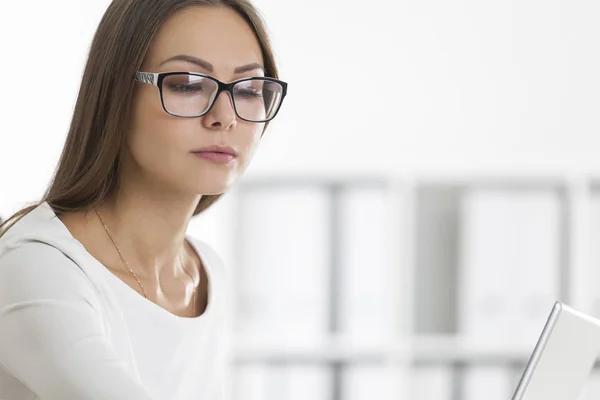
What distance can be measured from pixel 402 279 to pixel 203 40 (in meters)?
1.63

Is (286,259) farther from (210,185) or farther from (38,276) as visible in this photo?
(38,276)

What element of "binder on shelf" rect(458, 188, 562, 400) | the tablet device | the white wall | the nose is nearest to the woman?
the nose

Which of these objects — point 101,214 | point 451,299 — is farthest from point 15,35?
point 451,299

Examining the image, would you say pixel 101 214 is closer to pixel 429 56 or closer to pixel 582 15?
pixel 429 56

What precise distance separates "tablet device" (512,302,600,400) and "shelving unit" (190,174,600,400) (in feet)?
5.66

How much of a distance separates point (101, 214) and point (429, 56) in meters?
2.10

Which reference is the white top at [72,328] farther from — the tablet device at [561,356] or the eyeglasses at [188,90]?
the tablet device at [561,356]

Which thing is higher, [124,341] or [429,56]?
[429,56]

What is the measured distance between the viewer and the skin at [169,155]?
95 cm

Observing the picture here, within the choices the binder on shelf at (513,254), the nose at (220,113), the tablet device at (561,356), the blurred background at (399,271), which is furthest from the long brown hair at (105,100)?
the binder on shelf at (513,254)

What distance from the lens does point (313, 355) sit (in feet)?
8.14

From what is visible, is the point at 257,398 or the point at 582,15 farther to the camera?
the point at 582,15

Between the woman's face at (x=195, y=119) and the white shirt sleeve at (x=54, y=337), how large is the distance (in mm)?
188

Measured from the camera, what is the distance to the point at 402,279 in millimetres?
2473
